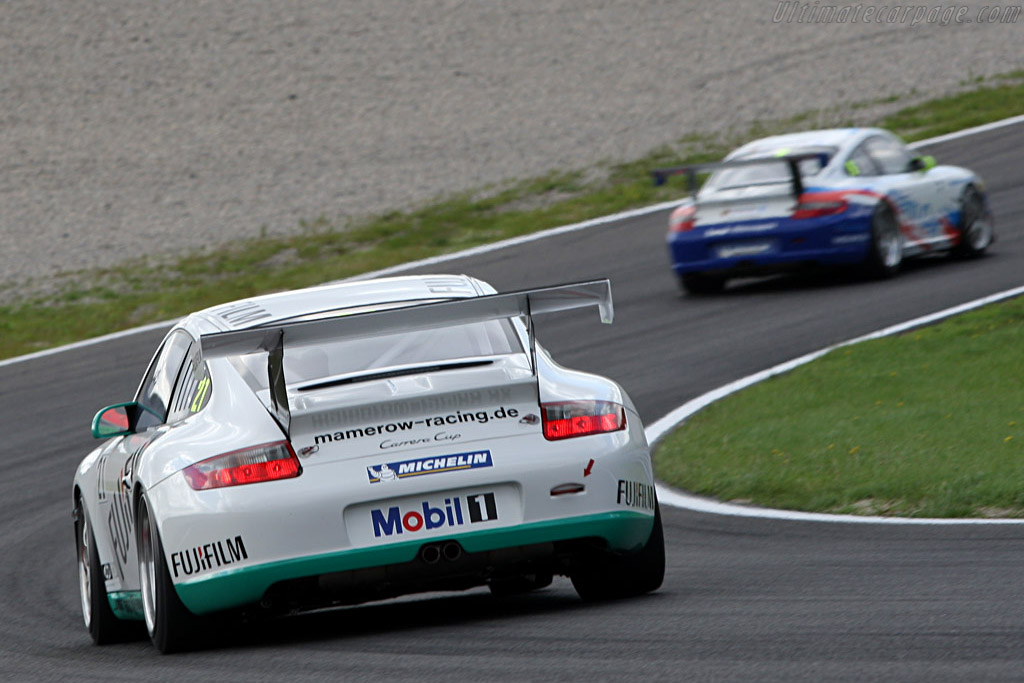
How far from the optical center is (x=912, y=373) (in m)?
13.1

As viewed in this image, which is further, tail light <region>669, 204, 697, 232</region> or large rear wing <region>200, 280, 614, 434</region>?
tail light <region>669, 204, 697, 232</region>

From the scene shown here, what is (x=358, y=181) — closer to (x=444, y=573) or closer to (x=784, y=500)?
(x=784, y=500)

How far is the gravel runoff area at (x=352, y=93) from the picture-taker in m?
28.8

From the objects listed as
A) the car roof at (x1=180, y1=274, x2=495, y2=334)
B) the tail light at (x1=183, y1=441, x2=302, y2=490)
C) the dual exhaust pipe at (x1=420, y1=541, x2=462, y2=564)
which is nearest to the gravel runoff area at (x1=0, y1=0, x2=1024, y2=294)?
the car roof at (x1=180, y1=274, x2=495, y2=334)

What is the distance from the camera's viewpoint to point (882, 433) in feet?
35.8

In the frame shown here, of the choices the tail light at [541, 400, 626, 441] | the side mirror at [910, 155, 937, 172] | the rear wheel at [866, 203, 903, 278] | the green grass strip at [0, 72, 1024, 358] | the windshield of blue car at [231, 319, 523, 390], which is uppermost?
the windshield of blue car at [231, 319, 523, 390]

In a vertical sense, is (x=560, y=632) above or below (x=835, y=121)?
above

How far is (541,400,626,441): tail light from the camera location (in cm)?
655

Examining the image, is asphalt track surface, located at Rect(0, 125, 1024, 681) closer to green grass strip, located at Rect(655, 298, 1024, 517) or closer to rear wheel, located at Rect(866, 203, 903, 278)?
green grass strip, located at Rect(655, 298, 1024, 517)

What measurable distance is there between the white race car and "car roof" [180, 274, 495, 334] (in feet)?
1.19

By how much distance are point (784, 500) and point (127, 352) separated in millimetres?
10475

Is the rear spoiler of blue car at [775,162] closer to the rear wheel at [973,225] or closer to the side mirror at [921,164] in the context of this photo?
the side mirror at [921,164]

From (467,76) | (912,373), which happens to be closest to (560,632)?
(912,373)

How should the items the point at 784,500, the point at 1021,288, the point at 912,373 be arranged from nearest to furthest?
the point at 784,500
the point at 912,373
the point at 1021,288
